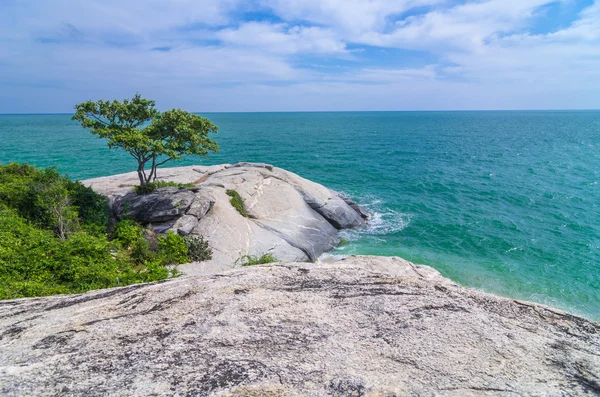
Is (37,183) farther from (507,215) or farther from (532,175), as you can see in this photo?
(532,175)

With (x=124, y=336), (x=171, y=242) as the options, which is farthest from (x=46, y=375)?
(x=171, y=242)

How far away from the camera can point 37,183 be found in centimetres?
2288

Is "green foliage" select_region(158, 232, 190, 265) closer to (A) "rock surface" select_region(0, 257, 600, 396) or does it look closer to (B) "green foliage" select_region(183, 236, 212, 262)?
(B) "green foliage" select_region(183, 236, 212, 262)

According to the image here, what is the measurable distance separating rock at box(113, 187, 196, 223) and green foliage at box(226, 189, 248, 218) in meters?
4.53

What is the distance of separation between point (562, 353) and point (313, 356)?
4430 mm

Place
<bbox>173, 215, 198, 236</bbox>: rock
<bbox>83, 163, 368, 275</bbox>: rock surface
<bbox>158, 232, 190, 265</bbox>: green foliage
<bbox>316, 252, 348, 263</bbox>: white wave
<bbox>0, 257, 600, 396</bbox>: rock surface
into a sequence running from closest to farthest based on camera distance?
<bbox>0, 257, 600, 396</bbox>: rock surface
<bbox>158, 232, 190, 265</bbox>: green foliage
<bbox>173, 215, 198, 236</bbox>: rock
<bbox>83, 163, 368, 275</bbox>: rock surface
<bbox>316, 252, 348, 263</bbox>: white wave

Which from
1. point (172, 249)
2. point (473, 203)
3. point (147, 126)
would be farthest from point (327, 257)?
point (473, 203)

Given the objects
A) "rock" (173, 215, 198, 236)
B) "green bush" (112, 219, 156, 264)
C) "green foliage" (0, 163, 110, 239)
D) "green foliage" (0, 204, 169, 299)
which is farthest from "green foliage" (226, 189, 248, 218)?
"green foliage" (0, 204, 169, 299)

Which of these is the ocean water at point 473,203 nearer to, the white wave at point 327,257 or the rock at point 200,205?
the white wave at point 327,257

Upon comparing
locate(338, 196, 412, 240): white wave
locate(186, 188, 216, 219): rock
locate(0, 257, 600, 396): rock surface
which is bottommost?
locate(338, 196, 412, 240): white wave

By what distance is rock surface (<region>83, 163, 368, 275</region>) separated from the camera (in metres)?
25.4

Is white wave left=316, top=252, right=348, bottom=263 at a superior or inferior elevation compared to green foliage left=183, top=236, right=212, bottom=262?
inferior

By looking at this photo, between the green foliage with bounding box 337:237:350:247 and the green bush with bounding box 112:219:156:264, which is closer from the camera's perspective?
the green bush with bounding box 112:219:156:264

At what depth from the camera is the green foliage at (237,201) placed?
30.5 meters
